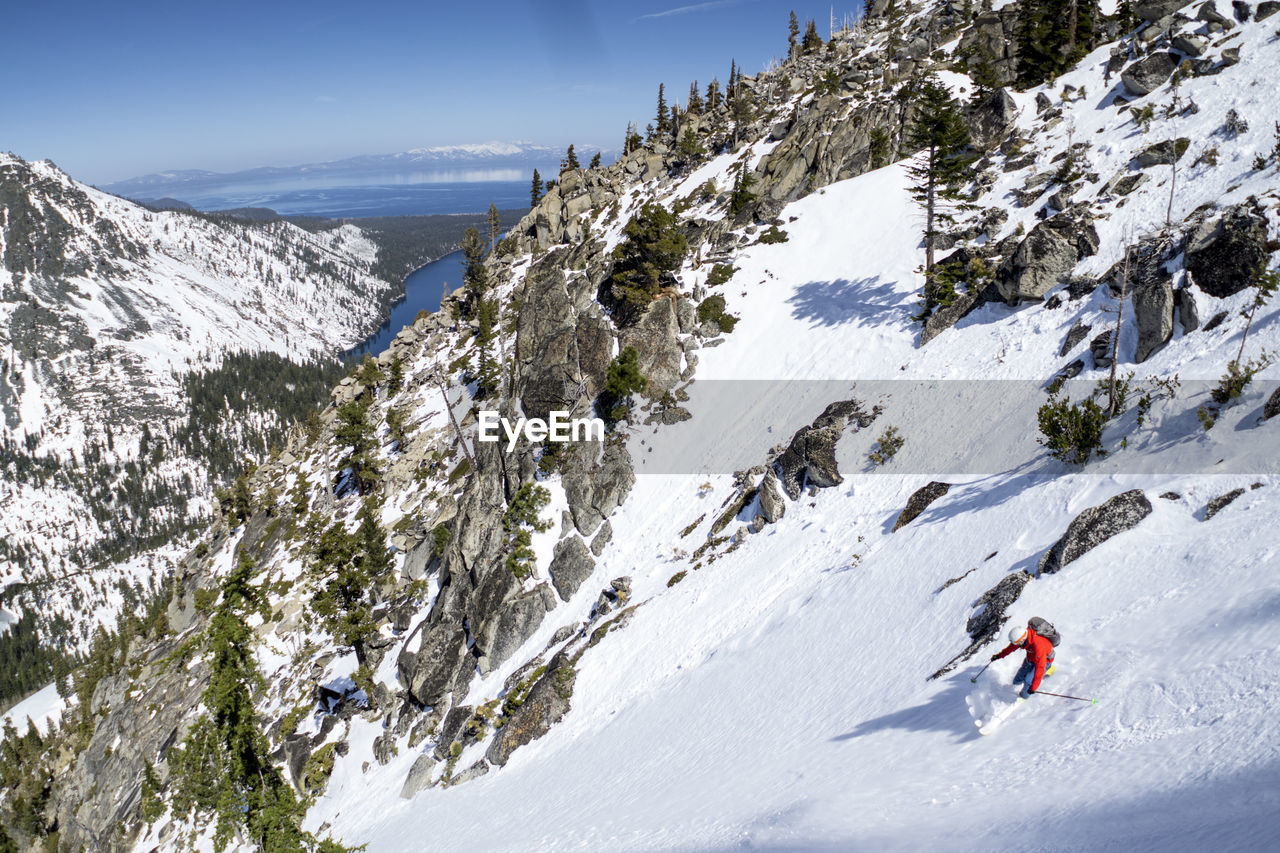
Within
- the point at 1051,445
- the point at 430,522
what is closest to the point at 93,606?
the point at 430,522

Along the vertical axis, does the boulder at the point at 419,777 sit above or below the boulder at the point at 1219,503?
below

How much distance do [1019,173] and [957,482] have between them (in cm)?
2701

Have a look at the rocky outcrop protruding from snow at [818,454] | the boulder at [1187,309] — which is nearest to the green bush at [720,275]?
the rocky outcrop protruding from snow at [818,454]

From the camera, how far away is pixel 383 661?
3728 cm

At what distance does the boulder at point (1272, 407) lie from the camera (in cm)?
1248

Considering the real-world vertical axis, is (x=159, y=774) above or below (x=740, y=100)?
below

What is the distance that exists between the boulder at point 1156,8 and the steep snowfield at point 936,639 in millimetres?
9751

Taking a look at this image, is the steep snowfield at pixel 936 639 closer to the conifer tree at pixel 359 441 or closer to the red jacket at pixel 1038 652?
the red jacket at pixel 1038 652

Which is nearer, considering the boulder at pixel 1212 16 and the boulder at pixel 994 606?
the boulder at pixel 994 606

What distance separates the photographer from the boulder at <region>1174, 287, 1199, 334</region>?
17547 mm

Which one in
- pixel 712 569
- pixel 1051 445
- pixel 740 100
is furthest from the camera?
pixel 740 100

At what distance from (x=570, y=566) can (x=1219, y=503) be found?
27220 mm

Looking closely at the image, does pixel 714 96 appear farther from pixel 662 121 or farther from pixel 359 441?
pixel 359 441

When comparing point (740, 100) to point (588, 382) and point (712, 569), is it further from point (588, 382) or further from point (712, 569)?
point (712, 569)
